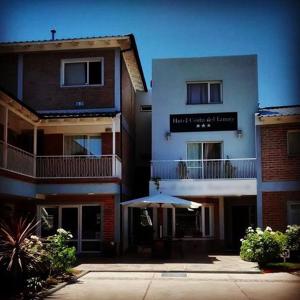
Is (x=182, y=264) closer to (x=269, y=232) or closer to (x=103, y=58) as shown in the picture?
(x=269, y=232)

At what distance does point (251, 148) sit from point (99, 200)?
21.5 feet

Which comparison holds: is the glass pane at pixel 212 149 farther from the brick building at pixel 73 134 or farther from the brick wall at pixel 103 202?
the brick wall at pixel 103 202

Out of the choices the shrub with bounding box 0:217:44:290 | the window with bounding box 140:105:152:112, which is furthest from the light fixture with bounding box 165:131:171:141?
the shrub with bounding box 0:217:44:290

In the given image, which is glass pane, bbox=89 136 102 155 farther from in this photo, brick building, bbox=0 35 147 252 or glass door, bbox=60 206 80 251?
glass door, bbox=60 206 80 251

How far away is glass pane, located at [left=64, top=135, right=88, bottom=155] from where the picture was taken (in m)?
17.3

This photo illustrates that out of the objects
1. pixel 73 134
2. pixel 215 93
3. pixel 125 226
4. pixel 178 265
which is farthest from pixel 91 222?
pixel 215 93

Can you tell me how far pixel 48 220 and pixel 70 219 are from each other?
0.88 metres

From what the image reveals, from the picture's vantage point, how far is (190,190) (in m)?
17.0

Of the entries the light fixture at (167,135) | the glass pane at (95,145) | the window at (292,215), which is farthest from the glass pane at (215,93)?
the window at (292,215)

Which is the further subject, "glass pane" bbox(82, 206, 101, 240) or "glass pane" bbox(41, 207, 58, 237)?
"glass pane" bbox(41, 207, 58, 237)

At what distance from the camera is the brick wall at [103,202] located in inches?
639

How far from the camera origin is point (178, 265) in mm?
13336

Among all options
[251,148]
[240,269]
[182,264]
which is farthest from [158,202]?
[251,148]

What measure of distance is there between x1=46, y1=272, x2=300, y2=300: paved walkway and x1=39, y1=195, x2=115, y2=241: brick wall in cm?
436
